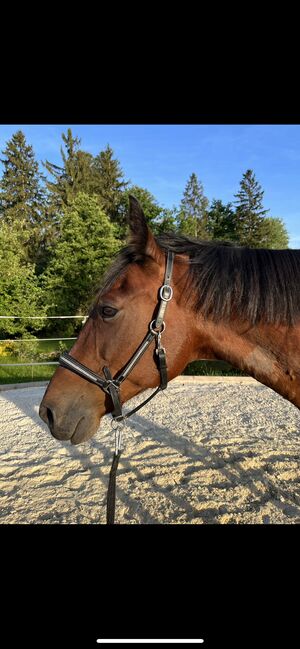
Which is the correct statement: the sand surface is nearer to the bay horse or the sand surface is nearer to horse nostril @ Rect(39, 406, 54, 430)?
horse nostril @ Rect(39, 406, 54, 430)

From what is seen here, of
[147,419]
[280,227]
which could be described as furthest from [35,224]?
[147,419]

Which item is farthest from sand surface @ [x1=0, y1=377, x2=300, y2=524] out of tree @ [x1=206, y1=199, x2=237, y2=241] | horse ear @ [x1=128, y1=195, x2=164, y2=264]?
tree @ [x1=206, y1=199, x2=237, y2=241]

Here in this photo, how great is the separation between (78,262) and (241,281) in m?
15.9

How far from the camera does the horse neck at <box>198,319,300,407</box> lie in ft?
5.51

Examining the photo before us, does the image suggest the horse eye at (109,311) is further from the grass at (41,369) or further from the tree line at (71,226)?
the grass at (41,369)

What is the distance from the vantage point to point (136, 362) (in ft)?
5.77

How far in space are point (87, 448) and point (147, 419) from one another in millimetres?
1789

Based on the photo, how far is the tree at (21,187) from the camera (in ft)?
118

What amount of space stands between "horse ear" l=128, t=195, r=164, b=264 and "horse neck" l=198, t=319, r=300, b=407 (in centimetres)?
46

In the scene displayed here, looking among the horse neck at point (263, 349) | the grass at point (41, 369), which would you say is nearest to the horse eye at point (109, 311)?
the horse neck at point (263, 349)

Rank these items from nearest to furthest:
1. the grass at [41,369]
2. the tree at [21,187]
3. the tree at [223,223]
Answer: the grass at [41,369]
the tree at [223,223]
the tree at [21,187]

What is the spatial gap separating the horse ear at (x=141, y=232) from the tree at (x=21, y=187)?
36670 millimetres

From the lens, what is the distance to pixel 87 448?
16.9ft
